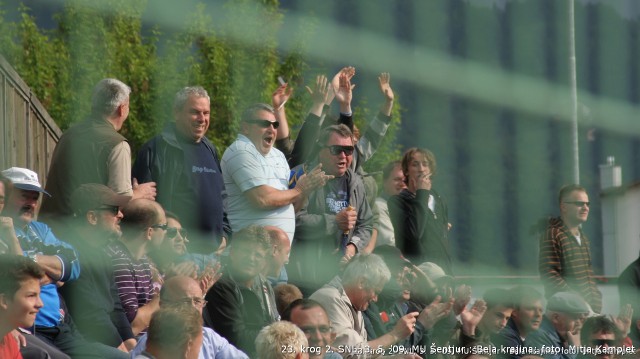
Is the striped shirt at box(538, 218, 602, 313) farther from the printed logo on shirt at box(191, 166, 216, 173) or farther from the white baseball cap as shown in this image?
the white baseball cap

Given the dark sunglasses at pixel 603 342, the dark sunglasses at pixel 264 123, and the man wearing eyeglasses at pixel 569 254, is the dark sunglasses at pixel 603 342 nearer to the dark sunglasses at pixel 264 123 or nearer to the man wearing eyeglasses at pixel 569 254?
the man wearing eyeglasses at pixel 569 254

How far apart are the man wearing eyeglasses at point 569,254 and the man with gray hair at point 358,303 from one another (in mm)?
468

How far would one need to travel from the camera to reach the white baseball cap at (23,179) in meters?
2.88

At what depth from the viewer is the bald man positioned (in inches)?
140

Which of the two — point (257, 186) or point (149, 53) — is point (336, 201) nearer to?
point (257, 186)

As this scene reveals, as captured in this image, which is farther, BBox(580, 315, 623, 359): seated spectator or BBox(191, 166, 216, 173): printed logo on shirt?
BBox(580, 315, 623, 359): seated spectator

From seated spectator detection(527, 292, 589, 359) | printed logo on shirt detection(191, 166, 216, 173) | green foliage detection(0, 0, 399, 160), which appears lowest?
seated spectator detection(527, 292, 589, 359)

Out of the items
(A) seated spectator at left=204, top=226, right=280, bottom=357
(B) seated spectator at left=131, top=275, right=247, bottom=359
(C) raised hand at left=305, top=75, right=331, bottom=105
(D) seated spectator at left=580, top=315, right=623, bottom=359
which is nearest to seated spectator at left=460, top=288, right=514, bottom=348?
(D) seated spectator at left=580, top=315, right=623, bottom=359

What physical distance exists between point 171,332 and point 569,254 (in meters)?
1.54

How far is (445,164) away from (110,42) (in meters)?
1.03

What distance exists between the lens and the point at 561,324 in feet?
13.4

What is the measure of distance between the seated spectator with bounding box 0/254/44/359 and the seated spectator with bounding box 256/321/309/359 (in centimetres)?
74

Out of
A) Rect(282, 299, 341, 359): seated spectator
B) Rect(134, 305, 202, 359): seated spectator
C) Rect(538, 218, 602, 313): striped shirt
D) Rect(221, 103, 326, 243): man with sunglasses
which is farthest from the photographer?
Rect(221, 103, 326, 243): man with sunglasses

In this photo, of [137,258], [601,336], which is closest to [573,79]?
[601,336]
